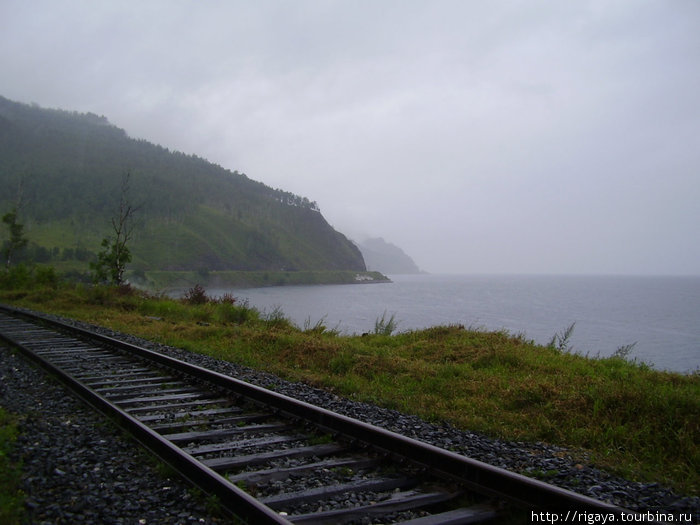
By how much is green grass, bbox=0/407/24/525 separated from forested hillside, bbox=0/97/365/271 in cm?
9218

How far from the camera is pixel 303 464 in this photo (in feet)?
14.1

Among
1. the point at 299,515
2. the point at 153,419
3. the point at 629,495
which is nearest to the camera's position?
the point at 299,515

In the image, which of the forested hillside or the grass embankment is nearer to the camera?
the grass embankment

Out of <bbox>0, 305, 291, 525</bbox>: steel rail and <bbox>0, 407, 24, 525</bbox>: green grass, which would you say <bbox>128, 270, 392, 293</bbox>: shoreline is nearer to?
<bbox>0, 305, 291, 525</bbox>: steel rail

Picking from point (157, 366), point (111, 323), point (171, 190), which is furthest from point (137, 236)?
point (157, 366)

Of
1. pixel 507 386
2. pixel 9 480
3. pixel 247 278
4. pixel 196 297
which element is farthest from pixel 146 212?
pixel 9 480

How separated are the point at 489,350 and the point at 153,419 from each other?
21.8ft

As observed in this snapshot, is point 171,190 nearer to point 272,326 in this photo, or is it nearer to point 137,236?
point 137,236

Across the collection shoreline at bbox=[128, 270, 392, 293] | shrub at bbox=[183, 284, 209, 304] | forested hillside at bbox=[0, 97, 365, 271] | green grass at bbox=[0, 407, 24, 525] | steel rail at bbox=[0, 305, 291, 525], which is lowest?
shoreline at bbox=[128, 270, 392, 293]

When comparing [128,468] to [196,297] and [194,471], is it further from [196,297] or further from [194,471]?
[196,297]

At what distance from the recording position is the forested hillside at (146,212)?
11862 cm

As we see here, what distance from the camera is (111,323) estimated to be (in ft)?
51.3

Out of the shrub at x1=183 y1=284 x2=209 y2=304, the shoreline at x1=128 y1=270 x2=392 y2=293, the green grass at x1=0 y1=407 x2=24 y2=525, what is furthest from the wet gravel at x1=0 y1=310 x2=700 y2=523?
the shoreline at x1=128 y1=270 x2=392 y2=293

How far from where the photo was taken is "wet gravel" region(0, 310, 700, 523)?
137 inches
